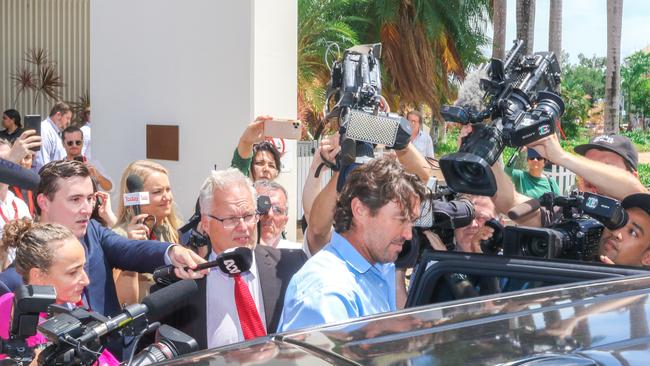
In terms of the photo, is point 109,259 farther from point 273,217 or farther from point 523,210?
point 523,210

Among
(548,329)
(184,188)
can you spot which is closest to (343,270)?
(548,329)

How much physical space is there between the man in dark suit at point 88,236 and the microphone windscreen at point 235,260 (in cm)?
94

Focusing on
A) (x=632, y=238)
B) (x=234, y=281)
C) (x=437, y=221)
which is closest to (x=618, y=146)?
(x=632, y=238)

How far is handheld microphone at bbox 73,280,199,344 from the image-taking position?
1.80 m

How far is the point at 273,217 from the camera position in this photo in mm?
4562

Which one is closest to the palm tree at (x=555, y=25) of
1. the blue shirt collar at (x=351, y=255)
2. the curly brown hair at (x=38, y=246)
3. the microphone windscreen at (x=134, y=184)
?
the microphone windscreen at (x=134, y=184)

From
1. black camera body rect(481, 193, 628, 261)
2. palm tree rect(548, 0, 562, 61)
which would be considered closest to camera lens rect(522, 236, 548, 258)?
black camera body rect(481, 193, 628, 261)

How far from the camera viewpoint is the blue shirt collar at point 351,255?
284 cm

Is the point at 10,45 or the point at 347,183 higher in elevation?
the point at 10,45

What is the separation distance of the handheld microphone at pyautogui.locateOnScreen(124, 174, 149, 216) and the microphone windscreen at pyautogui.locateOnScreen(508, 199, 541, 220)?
6.65 ft

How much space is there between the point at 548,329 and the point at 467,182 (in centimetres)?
142

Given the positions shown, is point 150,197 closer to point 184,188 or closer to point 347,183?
point 347,183

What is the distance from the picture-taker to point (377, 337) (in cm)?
169

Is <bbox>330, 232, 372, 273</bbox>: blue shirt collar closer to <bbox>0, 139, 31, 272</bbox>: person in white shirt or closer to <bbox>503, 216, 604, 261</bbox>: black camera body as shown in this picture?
<bbox>503, 216, 604, 261</bbox>: black camera body
